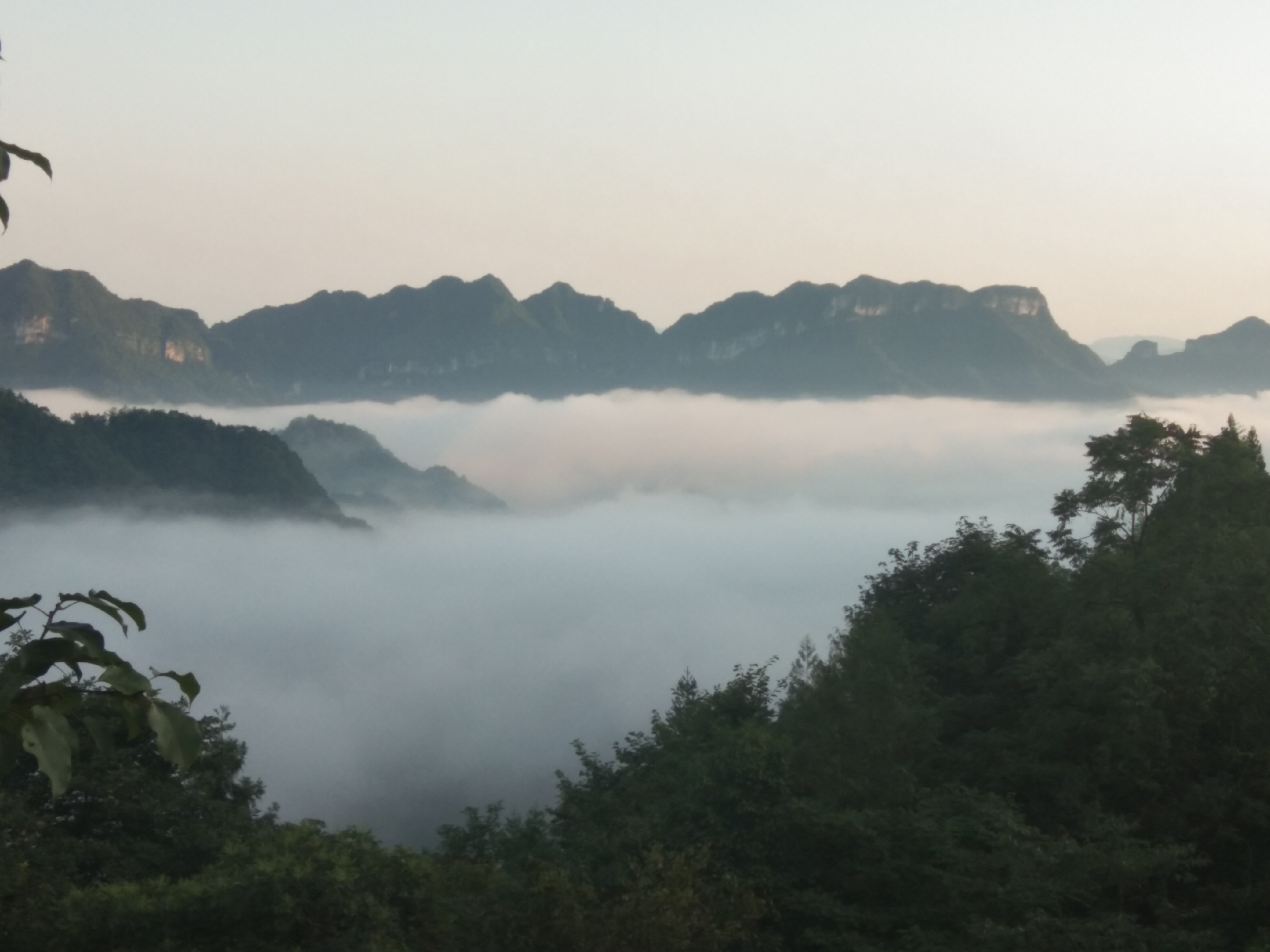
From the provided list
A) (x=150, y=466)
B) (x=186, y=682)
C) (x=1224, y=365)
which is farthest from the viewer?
(x=1224, y=365)

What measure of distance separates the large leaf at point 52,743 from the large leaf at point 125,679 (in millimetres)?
135

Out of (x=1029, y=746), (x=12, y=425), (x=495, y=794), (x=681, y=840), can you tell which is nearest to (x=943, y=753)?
(x=1029, y=746)

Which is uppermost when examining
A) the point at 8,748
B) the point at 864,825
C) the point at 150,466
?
the point at 8,748

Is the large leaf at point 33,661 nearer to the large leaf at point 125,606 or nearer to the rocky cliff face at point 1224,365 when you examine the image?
the large leaf at point 125,606

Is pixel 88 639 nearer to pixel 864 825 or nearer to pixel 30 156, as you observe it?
pixel 30 156

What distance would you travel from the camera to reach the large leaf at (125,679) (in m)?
2.64

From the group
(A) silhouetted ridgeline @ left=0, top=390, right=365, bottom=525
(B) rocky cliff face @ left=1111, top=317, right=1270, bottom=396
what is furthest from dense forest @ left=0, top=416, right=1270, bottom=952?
Answer: (B) rocky cliff face @ left=1111, top=317, right=1270, bottom=396

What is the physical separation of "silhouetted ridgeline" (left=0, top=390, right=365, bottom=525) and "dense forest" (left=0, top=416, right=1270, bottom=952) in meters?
116

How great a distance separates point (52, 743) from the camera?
2.62 meters

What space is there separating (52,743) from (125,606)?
358 mm

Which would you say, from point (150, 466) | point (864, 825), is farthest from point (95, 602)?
point (150, 466)

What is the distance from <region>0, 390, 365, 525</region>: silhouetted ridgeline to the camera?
442ft

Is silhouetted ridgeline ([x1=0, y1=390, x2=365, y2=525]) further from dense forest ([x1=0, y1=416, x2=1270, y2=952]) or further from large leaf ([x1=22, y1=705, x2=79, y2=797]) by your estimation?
large leaf ([x1=22, y1=705, x2=79, y2=797])

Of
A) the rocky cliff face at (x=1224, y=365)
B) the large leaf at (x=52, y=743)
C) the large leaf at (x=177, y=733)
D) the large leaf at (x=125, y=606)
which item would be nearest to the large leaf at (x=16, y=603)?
the large leaf at (x=125, y=606)
